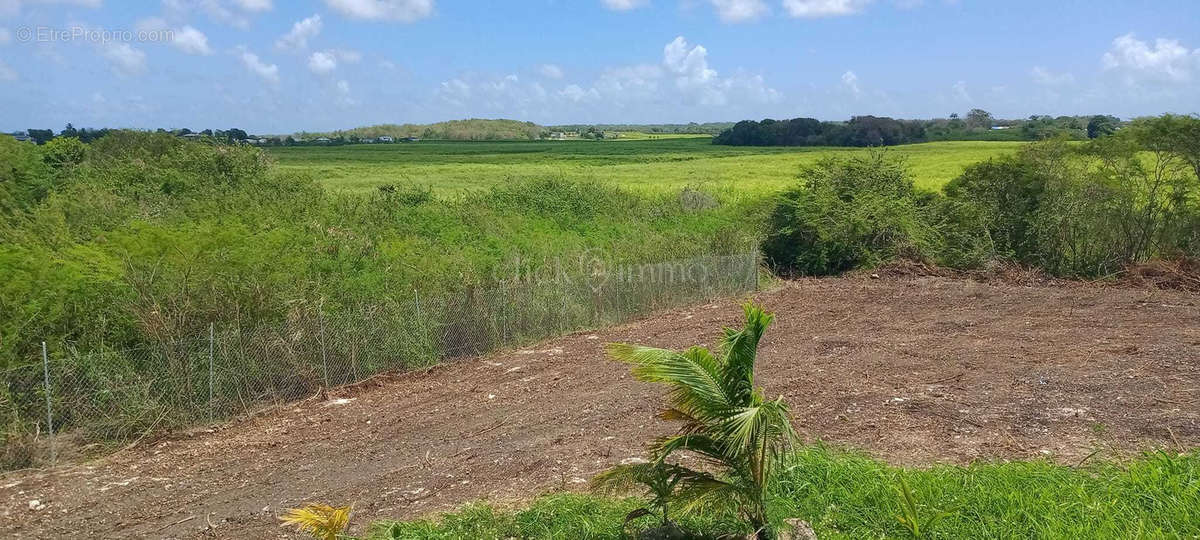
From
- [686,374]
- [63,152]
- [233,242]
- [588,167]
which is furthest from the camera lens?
[588,167]

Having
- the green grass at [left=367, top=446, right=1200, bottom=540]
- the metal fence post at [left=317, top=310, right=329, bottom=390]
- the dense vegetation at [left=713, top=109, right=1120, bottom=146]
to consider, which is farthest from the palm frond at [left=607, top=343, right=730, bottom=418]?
the dense vegetation at [left=713, top=109, right=1120, bottom=146]

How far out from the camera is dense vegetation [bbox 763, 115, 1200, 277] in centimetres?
1941

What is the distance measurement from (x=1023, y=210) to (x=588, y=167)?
26.7 m

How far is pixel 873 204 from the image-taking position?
21.5 metres

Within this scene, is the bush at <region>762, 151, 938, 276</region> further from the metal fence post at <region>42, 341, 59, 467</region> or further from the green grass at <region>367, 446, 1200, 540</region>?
the metal fence post at <region>42, 341, 59, 467</region>

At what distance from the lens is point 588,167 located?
44969 mm

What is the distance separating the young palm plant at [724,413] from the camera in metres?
5.35

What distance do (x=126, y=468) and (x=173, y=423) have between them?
3.57ft

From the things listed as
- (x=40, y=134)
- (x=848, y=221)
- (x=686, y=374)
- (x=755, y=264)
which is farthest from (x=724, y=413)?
(x=40, y=134)

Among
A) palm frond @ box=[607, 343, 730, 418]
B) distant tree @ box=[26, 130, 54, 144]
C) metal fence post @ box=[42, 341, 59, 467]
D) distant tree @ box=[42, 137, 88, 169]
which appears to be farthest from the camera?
distant tree @ box=[26, 130, 54, 144]

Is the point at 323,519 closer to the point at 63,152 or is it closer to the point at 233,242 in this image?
the point at 233,242

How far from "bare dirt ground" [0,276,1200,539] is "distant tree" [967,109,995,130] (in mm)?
62511

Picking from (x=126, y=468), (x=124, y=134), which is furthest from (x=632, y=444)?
(x=124, y=134)

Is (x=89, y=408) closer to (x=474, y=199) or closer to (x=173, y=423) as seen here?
(x=173, y=423)
